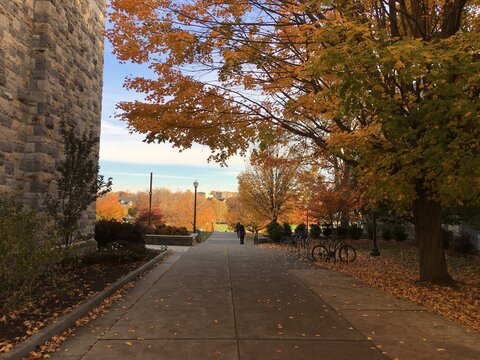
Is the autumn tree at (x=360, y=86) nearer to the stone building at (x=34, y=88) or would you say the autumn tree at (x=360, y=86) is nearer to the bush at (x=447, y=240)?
the stone building at (x=34, y=88)

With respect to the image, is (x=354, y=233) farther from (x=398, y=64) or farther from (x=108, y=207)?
(x=108, y=207)

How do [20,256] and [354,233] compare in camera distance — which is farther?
[354,233]

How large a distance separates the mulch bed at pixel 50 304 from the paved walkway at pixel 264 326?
55 centimetres

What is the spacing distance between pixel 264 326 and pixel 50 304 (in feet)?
11.5

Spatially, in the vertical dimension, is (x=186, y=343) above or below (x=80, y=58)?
below

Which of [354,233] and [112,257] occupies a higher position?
[354,233]

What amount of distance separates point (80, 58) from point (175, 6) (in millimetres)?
4414

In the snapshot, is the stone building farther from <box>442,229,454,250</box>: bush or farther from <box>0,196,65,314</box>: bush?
<box>442,229,454,250</box>: bush

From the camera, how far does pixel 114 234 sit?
16.6 meters

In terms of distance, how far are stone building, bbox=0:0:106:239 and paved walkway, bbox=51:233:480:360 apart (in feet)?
12.4

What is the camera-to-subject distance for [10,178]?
10.0 m

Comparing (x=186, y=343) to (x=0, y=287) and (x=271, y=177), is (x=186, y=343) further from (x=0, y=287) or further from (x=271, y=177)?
(x=271, y=177)

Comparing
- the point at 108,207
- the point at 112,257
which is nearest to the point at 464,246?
the point at 112,257

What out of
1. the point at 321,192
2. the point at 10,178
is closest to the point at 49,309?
the point at 10,178
